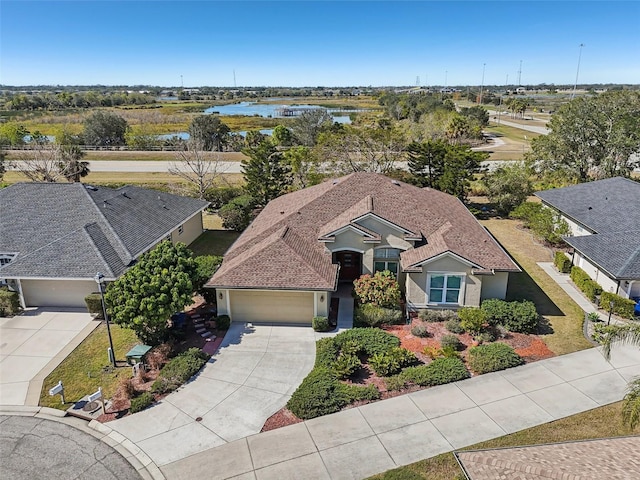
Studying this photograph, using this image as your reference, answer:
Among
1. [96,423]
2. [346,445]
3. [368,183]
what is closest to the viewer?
[346,445]

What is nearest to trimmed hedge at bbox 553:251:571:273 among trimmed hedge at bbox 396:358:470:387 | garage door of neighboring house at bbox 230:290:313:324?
trimmed hedge at bbox 396:358:470:387

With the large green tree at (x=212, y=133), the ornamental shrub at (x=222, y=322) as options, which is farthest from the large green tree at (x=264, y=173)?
the large green tree at (x=212, y=133)

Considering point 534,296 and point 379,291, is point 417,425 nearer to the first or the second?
point 379,291

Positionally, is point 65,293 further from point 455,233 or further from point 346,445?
point 455,233

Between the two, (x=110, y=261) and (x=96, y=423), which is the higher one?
(x=110, y=261)

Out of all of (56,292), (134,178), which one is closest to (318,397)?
(56,292)

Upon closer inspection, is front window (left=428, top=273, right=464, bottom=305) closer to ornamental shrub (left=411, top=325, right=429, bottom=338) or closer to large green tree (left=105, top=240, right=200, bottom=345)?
ornamental shrub (left=411, top=325, right=429, bottom=338)

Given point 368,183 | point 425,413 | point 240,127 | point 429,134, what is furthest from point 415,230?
point 240,127
